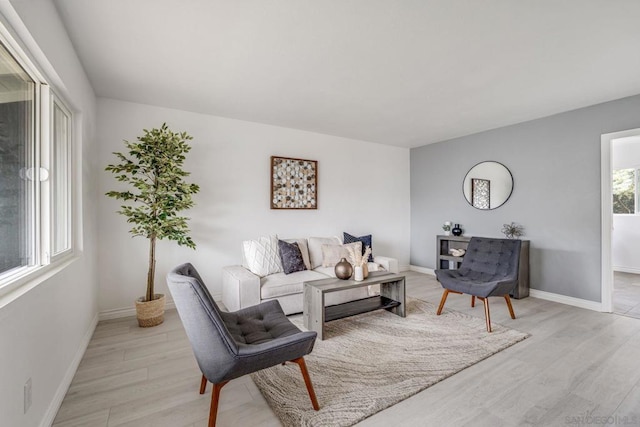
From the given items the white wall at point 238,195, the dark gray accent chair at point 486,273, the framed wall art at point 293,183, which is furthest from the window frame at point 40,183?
the dark gray accent chair at point 486,273

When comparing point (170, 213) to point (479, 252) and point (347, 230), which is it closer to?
point (347, 230)

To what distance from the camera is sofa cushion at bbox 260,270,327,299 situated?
9.95 feet

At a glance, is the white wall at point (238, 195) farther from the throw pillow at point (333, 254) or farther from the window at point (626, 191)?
the window at point (626, 191)

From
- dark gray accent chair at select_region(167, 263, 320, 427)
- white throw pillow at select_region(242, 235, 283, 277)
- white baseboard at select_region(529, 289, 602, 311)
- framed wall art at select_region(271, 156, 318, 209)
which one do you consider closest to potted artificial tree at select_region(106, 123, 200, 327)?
white throw pillow at select_region(242, 235, 283, 277)

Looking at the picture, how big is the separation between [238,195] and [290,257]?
1.17 metres

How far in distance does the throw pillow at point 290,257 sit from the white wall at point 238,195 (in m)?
0.63

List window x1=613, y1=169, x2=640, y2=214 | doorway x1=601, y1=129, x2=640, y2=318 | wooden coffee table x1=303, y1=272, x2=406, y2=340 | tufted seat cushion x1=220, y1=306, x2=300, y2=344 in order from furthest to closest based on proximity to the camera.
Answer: window x1=613, y1=169, x2=640, y2=214
doorway x1=601, y1=129, x2=640, y2=318
wooden coffee table x1=303, y1=272, x2=406, y2=340
tufted seat cushion x1=220, y1=306, x2=300, y2=344

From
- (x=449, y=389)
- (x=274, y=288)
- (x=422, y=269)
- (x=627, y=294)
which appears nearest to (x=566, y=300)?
(x=627, y=294)

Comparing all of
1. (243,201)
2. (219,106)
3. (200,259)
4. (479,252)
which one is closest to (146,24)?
(219,106)

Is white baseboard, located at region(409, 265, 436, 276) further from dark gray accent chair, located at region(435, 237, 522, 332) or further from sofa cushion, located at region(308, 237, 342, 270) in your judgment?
sofa cushion, located at region(308, 237, 342, 270)

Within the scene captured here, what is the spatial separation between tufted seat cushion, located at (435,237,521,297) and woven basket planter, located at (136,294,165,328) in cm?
310

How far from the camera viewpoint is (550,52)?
2.25 meters

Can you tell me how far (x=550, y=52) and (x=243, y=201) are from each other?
3.55 m

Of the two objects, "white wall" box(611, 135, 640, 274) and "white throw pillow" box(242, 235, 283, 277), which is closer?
"white throw pillow" box(242, 235, 283, 277)
